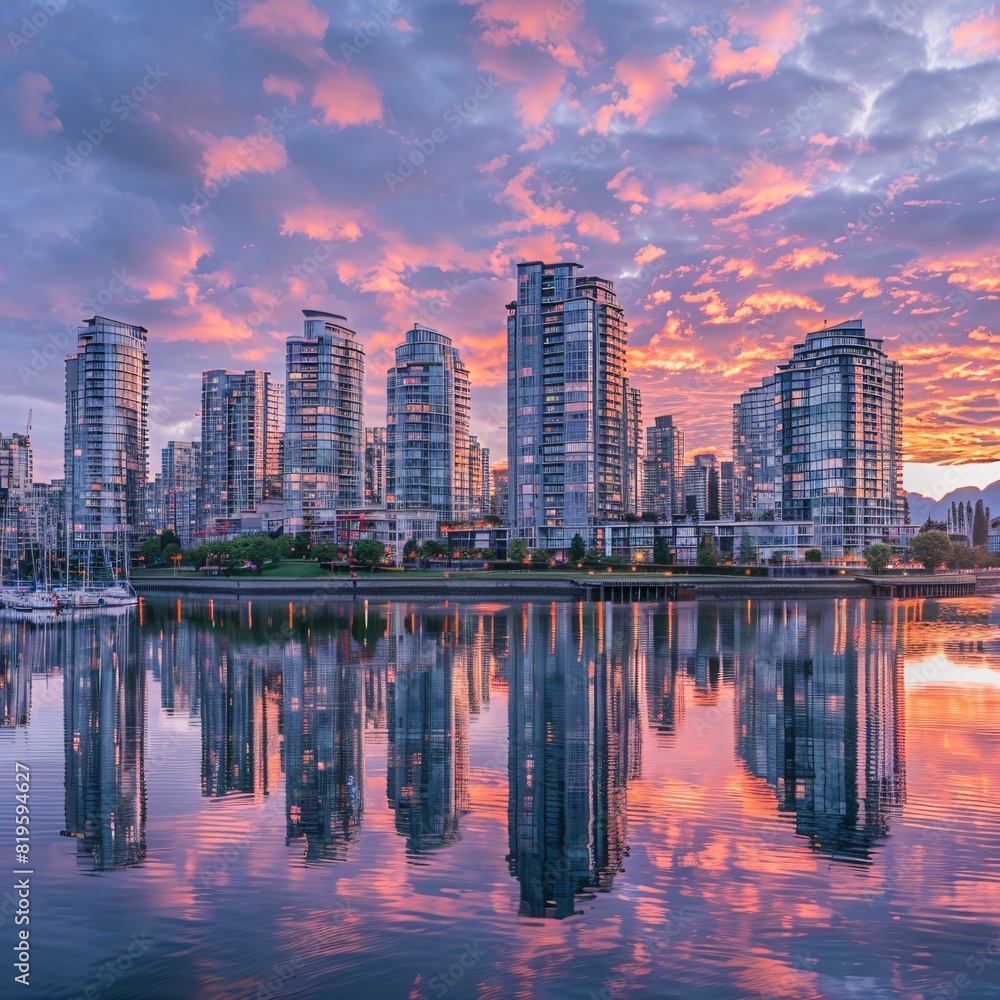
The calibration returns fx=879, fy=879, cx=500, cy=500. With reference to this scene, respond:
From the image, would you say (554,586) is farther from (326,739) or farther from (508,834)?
(508,834)

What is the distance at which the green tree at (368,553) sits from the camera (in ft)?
642

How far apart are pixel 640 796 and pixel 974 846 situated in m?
10.3

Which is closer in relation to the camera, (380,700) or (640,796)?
(640,796)

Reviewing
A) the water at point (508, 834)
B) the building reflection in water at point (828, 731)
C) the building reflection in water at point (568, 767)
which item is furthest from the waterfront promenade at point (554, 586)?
the water at point (508, 834)

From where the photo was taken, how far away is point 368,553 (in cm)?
19550

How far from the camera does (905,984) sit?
17969mm

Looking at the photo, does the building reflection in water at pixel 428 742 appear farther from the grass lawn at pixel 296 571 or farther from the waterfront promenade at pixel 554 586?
the grass lawn at pixel 296 571

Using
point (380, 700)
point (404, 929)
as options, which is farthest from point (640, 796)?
point (380, 700)

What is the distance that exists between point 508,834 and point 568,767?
26.6 ft

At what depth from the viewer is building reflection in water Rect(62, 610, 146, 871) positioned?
26.8 m

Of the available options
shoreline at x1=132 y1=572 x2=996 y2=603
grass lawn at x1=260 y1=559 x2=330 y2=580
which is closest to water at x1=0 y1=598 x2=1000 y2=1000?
shoreline at x1=132 y1=572 x2=996 y2=603

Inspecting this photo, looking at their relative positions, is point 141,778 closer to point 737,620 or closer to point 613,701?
point 613,701

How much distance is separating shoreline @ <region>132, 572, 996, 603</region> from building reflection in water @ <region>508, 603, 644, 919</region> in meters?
84.4

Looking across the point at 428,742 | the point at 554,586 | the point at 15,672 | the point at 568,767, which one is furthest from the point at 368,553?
the point at 568,767
